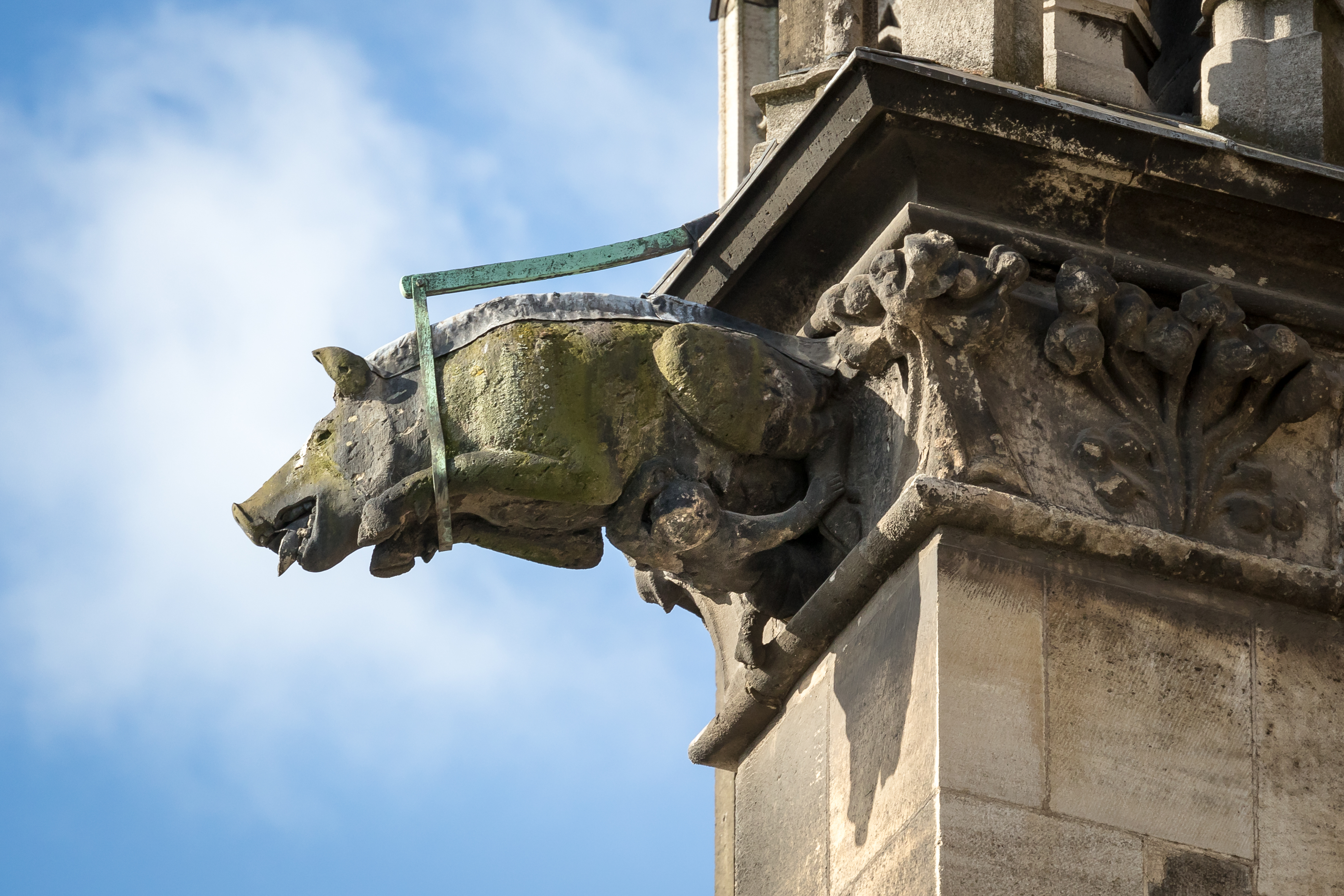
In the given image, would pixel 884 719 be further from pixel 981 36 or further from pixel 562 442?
pixel 981 36

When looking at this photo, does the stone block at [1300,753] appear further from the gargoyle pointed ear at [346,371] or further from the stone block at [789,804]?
the gargoyle pointed ear at [346,371]

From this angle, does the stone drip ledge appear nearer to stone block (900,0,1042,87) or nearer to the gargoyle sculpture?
the gargoyle sculpture

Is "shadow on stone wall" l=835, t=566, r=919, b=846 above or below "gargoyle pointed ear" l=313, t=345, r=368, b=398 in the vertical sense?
below

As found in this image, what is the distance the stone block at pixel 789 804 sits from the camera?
15.7ft

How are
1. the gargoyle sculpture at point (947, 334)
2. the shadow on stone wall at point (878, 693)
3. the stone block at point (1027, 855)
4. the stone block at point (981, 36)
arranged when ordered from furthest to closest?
the stone block at point (981, 36) < the gargoyle sculpture at point (947, 334) < the shadow on stone wall at point (878, 693) < the stone block at point (1027, 855)

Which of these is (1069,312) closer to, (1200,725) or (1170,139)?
(1170,139)

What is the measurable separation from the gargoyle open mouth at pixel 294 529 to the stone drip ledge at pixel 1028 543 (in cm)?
110

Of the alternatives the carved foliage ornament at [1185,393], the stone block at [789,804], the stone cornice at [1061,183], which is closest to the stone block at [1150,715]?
the carved foliage ornament at [1185,393]

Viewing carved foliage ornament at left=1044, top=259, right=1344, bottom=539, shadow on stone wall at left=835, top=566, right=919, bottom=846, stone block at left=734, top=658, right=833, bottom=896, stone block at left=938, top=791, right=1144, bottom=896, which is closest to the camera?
stone block at left=938, top=791, right=1144, bottom=896

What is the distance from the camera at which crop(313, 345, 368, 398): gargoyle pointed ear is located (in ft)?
15.6

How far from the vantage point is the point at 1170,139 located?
4.80 metres

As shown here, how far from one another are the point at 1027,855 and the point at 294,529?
172 centimetres

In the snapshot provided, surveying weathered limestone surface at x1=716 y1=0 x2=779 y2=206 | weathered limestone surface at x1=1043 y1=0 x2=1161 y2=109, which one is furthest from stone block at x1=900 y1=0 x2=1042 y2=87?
weathered limestone surface at x1=716 y1=0 x2=779 y2=206

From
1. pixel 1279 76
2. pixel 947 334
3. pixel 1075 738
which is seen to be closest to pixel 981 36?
pixel 1279 76
